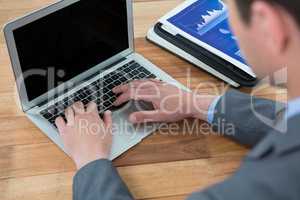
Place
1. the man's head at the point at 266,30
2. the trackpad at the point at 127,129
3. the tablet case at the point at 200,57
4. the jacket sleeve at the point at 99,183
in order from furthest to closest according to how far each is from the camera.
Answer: the tablet case at the point at 200,57, the trackpad at the point at 127,129, the jacket sleeve at the point at 99,183, the man's head at the point at 266,30

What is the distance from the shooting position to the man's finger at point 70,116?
3.38 ft

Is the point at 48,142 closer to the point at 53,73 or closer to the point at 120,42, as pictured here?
the point at 53,73

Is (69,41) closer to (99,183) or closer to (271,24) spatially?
(99,183)

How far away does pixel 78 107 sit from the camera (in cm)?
107

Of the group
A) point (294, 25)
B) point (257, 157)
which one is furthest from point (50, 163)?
point (294, 25)

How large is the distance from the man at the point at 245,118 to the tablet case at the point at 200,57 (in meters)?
0.09

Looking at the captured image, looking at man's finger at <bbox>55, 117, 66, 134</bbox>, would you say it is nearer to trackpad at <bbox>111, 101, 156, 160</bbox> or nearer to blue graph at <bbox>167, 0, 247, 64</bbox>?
trackpad at <bbox>111, 101, 156, 160</bbox>

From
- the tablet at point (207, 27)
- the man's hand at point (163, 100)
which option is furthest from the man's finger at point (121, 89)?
the tablet at point (207, 27)

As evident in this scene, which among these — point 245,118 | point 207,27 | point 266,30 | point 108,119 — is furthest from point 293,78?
point 207,27

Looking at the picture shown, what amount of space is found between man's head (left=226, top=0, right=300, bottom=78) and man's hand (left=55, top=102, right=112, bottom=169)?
1.21 ft

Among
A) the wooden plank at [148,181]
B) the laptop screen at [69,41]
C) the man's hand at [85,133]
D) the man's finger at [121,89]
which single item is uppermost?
the laptop screen at [69,41]

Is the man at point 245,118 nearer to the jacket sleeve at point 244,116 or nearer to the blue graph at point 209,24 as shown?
the jacket sleeve at point 244,116

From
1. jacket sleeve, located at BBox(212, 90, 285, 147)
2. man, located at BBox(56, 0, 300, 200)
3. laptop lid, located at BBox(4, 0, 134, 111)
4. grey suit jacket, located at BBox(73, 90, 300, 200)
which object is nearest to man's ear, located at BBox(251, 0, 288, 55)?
man, located at BBox(56, 0, 300, 200)

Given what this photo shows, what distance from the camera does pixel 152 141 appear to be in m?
1.03
